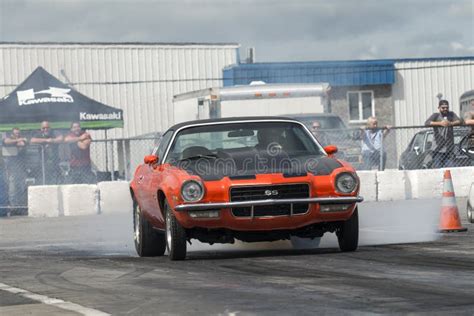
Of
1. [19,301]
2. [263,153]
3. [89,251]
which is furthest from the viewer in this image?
[89,251]

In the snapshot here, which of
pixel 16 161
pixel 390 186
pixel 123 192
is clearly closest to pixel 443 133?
pixel 390 186

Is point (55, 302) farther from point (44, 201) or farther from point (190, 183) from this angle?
point (44, 201)

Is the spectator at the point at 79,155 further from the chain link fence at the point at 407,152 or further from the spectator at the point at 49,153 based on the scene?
the chain link fence at the point at 407,152

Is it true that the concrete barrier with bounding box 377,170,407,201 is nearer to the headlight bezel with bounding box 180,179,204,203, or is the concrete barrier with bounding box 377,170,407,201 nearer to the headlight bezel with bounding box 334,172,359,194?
the headlight bezel with bounding box 334,172,359,194

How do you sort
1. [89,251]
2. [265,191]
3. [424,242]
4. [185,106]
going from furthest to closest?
[185,106]
[89,251]
[424,242]
[265,191]

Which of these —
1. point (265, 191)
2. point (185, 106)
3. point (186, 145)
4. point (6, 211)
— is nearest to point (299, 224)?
point (265, 191)

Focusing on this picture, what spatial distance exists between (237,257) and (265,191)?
35.5 inches

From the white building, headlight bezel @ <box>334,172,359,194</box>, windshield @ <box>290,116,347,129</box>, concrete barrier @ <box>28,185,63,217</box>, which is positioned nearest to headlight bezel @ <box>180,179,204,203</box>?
headlight bezel @ <box>334,172,359,194</box>

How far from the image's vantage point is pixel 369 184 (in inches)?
925

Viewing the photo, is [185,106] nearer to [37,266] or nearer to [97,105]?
[97,105]

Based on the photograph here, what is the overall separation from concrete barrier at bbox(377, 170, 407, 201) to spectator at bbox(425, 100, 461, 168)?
1054 millimetres

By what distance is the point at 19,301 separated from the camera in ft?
27.5

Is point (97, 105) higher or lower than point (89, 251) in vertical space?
higher

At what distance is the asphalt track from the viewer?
7574 mm
